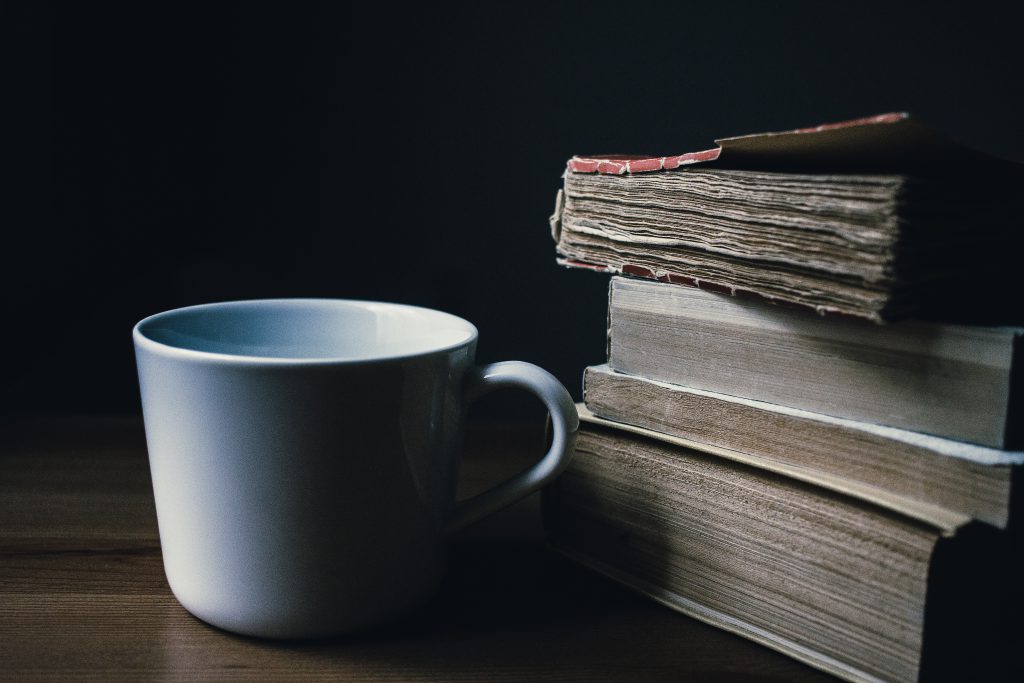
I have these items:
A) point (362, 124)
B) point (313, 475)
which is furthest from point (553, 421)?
point (362, 124)

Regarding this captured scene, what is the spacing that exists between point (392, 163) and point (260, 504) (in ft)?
2.08

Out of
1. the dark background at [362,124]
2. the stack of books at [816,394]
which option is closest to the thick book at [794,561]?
the stack of books at [816,394]

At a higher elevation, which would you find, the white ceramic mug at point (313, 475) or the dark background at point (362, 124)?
the dark background at point (362, 124)

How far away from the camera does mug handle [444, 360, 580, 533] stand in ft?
1.77

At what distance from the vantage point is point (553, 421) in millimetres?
552

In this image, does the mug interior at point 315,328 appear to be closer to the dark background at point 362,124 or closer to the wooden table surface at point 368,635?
the wooden table surface at point 368,635

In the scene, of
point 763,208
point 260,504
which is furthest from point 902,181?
point 260,504

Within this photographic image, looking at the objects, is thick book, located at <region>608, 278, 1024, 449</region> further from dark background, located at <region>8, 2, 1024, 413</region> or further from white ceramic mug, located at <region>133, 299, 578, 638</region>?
dark background, located at <region>8, 2, 1024, 413</region>

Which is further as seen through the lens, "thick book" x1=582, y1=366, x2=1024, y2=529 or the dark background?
the dark background

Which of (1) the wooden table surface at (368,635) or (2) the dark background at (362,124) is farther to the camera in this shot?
(2) the dark background at (362,124)

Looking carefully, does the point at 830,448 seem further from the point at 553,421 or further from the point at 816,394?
the point at 553,421

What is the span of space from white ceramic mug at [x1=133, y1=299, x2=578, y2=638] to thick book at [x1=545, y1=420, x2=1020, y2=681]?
0.08 m

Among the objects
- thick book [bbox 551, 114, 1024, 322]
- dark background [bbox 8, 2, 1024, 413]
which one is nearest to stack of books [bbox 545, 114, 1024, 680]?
thick book [bbox 551, 114, 1024, 322]

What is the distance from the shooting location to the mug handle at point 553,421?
0.54 meters
